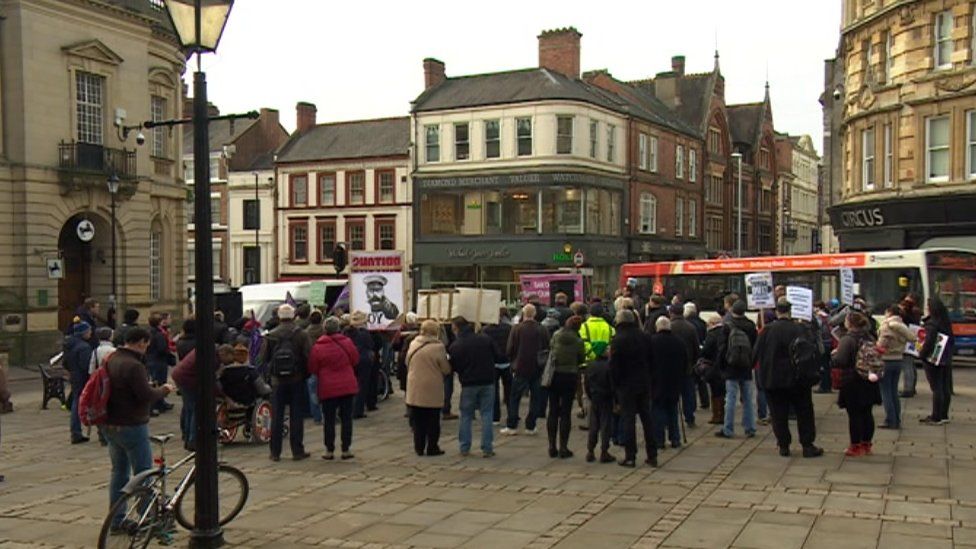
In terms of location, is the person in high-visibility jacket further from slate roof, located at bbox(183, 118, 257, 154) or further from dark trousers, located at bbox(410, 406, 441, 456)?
slate roof, located at bbox(183, 118, 257, 154)

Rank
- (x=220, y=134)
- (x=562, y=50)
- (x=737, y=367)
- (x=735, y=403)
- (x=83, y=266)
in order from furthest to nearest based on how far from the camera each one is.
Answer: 1. (x=220, y=134)
2. (x=562, y=50)
3. (x=83, y=266)
4. (x=735, y=403)
5. (x=737, y=367)

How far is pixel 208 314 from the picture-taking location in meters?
7.64

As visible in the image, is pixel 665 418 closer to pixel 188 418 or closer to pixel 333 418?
pixel 333 418

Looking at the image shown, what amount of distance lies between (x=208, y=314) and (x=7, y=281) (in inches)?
949

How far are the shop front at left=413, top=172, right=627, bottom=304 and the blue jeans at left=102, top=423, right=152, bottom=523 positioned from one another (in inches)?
1383

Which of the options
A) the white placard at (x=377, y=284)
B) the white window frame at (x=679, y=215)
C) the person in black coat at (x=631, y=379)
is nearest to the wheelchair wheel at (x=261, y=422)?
the white placard at (x=377, y=284)

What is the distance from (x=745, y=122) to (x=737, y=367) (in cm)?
6017

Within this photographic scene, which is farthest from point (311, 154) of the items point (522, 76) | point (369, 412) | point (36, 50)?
point (369, 412)

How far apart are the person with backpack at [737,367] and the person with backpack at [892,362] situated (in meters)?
2.05

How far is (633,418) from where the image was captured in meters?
10.9

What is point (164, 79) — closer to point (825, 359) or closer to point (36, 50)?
point (36, 50)

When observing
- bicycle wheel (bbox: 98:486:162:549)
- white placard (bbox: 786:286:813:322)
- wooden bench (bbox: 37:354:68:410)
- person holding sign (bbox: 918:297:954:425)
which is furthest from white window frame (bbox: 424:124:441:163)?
bicycle wheel (bbox: 98:486:162:549)

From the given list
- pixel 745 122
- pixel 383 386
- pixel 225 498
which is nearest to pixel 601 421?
pixel 225 498

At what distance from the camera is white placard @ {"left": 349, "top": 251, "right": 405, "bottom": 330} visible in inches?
673
